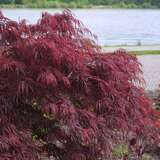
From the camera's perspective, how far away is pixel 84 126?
4.60 metres

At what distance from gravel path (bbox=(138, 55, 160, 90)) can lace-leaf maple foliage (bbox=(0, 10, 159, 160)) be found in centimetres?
806

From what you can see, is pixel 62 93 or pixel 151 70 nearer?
pixel 62 93

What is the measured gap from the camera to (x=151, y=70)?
17812 mm

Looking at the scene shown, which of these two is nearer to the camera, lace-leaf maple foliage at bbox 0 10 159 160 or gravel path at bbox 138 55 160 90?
lace-leaf maple foliage at bbox 0 10 159 160

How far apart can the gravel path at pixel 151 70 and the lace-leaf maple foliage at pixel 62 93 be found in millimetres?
8060

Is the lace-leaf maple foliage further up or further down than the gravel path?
further up

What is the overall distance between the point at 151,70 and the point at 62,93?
13.3 meters

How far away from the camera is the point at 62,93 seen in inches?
184

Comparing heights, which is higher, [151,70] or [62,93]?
[62,93]

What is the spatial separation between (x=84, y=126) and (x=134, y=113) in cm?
54

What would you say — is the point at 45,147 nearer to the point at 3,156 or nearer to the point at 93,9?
the point at 3,156

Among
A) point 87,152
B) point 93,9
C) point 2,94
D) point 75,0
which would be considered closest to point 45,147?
point 87,152

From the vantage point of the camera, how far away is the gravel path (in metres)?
14.3

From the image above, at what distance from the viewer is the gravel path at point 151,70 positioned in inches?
564
